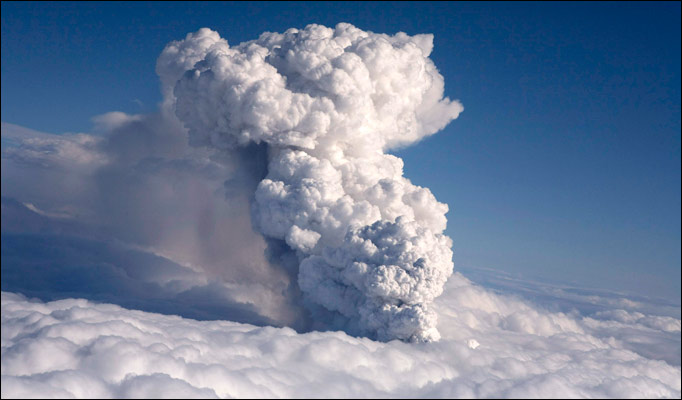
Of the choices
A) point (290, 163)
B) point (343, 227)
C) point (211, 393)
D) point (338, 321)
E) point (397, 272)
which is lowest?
point (211, 393)

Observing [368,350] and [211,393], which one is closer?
[211,393]

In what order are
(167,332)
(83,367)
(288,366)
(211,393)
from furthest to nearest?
(167,332) → (288,366) → (83,367) → (211,393)

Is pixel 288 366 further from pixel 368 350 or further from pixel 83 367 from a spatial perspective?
pixel 83 367

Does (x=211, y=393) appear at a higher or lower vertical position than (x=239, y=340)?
lower

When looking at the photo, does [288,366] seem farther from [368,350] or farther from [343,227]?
[343,227]

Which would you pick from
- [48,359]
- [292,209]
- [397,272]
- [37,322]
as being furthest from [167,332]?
[397,272]

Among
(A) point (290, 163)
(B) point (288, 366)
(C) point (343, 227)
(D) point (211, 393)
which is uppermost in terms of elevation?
(A) point (290, 163)

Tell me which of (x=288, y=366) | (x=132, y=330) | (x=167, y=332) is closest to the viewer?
(x=288, y=366)

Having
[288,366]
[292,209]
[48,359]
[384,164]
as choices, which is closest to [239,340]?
[288,366]

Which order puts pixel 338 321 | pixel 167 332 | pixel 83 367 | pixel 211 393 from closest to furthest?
pixel 211 393
pixel 83 367
pixel 338 321
pixel 167 332
